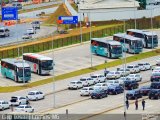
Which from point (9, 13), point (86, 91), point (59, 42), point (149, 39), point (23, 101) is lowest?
point (23, 101)

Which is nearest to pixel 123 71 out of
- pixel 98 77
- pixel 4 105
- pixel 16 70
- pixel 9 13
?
pixel 98 77

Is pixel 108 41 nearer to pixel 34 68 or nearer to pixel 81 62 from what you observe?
pixel 81 62

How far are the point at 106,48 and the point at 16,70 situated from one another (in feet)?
62.4

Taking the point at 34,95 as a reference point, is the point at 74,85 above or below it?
above

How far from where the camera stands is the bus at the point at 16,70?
11069 cm

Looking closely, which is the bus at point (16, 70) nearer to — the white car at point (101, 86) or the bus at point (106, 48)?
the white car at point (101, 86)

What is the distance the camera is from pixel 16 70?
364 ft

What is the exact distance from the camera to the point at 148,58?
416 feet

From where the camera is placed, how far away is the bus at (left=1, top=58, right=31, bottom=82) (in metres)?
111

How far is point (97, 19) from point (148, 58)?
1277 inches

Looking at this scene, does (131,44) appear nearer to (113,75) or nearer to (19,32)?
(113,75)

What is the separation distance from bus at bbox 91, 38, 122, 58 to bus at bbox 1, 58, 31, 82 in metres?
16.1

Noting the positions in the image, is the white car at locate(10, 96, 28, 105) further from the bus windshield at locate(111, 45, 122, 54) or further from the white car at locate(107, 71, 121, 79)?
the bus windshield at locate(111, 45, 122, 54)

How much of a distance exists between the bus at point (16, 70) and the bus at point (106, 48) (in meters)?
16.1
